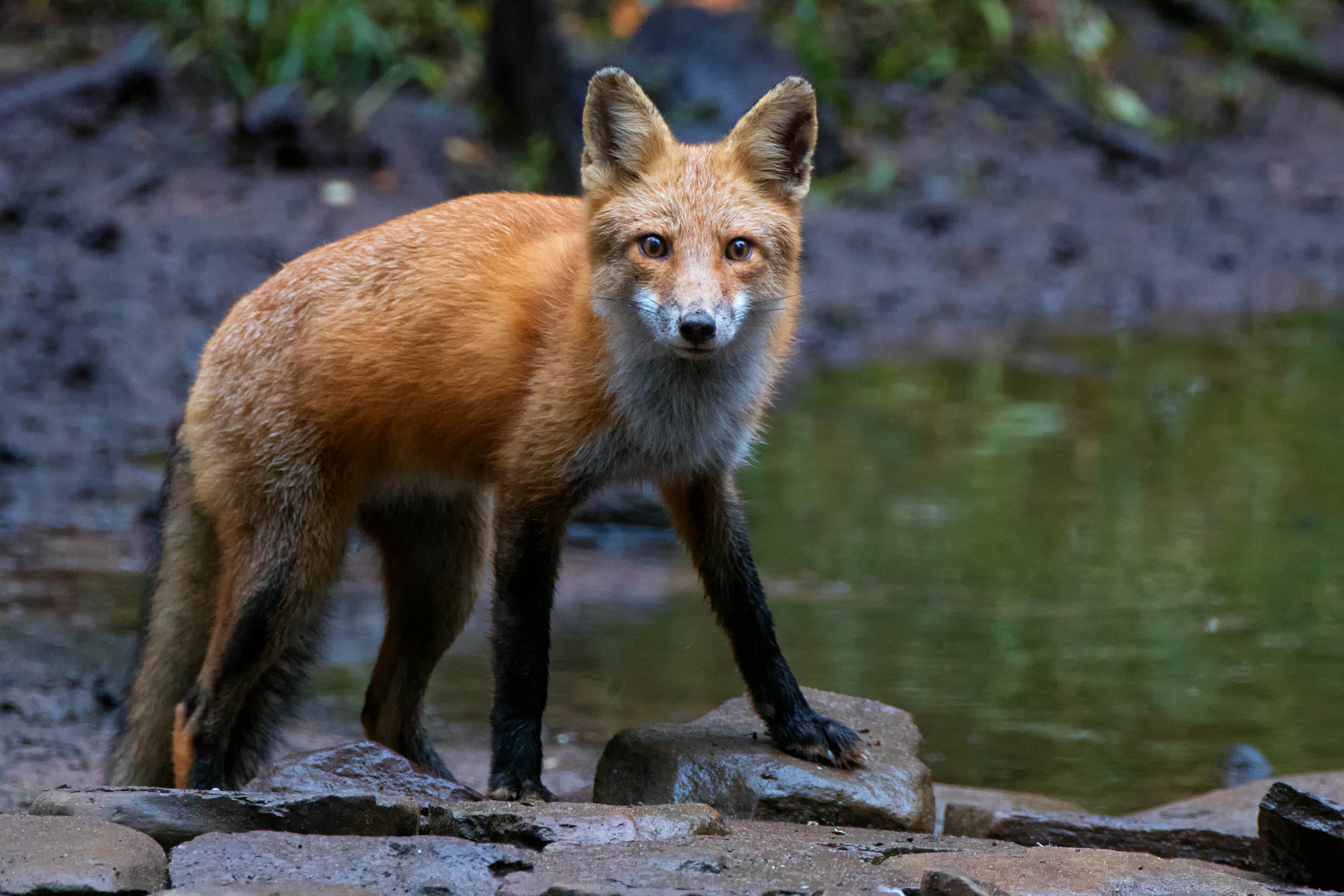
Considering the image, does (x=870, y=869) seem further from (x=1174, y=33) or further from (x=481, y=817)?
(x=1174, y=33)

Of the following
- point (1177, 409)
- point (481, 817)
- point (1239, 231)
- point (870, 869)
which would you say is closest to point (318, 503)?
point (481, 817)

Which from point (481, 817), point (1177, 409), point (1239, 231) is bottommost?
point (481, 817)

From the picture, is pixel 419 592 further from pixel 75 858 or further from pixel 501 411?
pixel 75 858

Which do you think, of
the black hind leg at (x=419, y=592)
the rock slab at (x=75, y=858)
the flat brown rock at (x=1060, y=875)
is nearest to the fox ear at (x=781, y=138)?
the black hind leg at (x=419, y=592)

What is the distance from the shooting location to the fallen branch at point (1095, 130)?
16.3m

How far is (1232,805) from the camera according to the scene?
4.90 m

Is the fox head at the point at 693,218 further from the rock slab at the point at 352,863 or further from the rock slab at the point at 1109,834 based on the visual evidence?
the rock slab at the point at 1109,834

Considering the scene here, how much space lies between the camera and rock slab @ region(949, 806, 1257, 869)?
14.3 feet

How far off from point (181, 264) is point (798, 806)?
8615 millimetres

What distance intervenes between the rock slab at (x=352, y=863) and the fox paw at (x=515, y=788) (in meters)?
0.84

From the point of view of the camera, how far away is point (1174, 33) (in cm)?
1914

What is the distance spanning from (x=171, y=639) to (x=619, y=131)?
2.33m

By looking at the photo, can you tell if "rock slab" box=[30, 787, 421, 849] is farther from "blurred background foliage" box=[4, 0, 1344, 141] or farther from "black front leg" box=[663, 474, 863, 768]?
"blurred background foliage" box=[4, 0, 1344, 141]

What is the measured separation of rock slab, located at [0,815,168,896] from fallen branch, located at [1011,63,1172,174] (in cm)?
→ 1513
